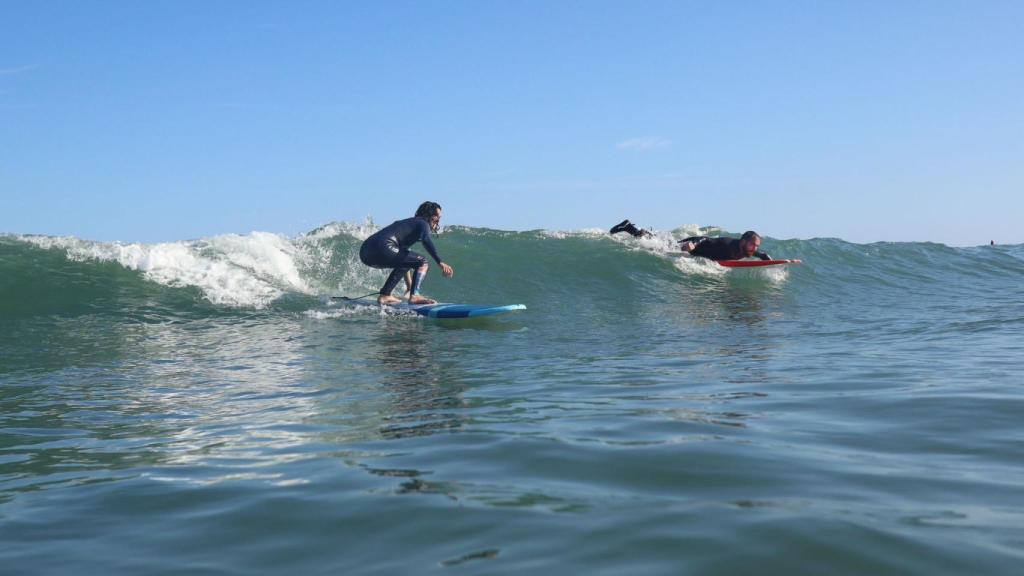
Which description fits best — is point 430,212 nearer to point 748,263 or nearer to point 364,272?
point 364,272

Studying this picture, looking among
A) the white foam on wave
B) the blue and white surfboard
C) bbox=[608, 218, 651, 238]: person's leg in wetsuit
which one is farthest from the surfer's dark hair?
bbox=[608, 218, 651, 238]: person's leg in wetsuit

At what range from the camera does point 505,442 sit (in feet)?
13.8

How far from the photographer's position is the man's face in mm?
16453

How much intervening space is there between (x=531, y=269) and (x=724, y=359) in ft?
31.4

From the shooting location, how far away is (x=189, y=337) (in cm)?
1028

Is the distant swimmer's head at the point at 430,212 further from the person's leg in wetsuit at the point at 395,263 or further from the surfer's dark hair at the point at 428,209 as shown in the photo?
the person's leg in wetsuit at the point at 395,263

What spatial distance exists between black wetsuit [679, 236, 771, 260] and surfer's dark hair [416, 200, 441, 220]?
732cm

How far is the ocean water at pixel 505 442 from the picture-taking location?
261cm

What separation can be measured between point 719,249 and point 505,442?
45.6 feet

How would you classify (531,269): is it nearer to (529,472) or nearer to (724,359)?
(724,359)

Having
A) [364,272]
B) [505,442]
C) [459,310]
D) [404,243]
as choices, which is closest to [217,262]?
[364,272]

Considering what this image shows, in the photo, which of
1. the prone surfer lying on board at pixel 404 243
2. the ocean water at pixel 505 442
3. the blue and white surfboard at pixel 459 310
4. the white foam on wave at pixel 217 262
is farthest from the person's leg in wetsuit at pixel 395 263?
the white foam on wave at pixel 217 262

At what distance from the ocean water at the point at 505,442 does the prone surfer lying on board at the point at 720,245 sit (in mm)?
4433

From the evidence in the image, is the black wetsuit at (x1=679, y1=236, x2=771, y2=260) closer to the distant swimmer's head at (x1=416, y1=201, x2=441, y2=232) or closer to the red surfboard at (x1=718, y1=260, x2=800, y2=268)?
the red surfboard at (x1=718, y1=260, x2=800, y2=268)
